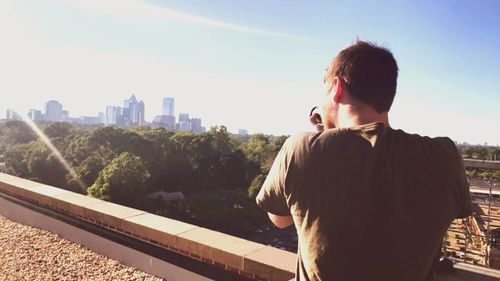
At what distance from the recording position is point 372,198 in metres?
0.85

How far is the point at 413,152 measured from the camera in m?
0.88

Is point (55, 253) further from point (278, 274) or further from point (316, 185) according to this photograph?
point (316, 185)

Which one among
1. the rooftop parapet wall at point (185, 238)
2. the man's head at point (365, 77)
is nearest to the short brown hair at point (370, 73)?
the man's head at point (365, 77)

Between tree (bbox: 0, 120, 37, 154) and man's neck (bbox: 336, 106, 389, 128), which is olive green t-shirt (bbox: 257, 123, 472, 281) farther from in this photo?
tree (bbox: 0, 120, 37, 154)

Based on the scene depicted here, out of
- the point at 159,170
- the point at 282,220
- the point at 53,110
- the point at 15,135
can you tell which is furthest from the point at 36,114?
the point at 282,220

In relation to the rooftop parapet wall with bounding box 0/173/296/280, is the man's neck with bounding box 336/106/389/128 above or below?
above

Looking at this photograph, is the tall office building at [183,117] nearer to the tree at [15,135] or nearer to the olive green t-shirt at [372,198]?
the tree at [15,135]

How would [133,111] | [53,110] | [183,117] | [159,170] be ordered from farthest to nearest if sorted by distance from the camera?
[133,111], [183,117], [53,110], [159,170]

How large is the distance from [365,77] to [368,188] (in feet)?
0.93

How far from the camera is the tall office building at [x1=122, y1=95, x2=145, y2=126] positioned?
620ft

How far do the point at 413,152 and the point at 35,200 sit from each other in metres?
5.58

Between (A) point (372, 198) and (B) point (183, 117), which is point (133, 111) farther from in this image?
(A) point (372, 198)

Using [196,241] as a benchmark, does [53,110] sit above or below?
above

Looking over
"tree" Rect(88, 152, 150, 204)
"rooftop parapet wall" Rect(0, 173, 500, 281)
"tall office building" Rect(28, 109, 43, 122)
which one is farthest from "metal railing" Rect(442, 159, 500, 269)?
"tall office building" Rect(28, 109, 43, 122)
